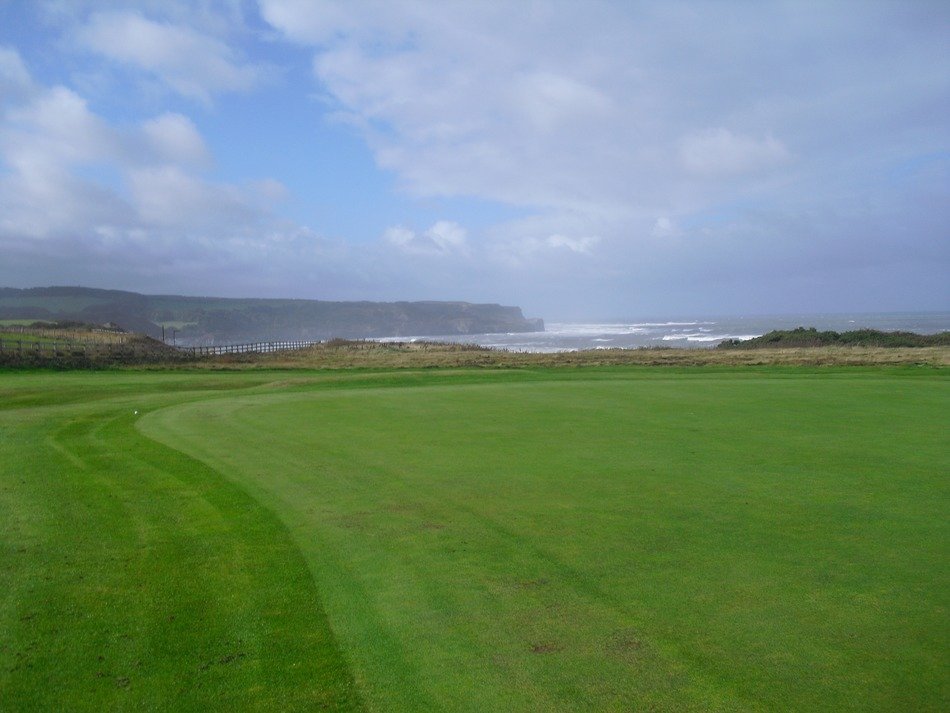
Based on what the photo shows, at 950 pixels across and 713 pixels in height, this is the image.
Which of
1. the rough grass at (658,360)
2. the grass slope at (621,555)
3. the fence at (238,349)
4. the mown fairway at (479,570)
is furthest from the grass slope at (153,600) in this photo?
the fence at (238,349)

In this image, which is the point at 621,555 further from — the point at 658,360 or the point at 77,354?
the point at 77,354

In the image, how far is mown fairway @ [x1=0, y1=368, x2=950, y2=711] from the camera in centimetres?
471

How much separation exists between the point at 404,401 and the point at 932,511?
13.1m

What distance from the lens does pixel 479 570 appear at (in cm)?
671

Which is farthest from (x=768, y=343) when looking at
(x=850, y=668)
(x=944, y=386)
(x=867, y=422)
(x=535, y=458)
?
(x=850, y=668)

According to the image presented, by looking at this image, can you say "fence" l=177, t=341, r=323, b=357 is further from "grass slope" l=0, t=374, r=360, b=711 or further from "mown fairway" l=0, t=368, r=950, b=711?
"grass slope" l=0, t=374, r=360, b=711

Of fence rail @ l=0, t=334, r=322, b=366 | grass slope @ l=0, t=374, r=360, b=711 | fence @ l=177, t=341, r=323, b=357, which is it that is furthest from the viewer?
fence @ l=177, t=341, r=323, b=357

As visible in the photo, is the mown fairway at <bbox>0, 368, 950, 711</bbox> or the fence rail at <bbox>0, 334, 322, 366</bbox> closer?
the mown fairway at <bbox>0, 368, 950, 711</bbox>

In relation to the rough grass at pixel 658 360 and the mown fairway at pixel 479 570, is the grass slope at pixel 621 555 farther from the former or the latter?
the rough grass at pixel 658 360

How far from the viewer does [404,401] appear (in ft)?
63.6

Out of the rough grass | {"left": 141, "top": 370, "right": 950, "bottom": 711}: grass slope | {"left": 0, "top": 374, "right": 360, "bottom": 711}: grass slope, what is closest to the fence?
the rough grass

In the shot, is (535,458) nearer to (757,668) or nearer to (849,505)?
(849,505)

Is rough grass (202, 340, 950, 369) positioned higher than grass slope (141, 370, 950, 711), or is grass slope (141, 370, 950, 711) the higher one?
rough grass (202, 340, 950, 369)

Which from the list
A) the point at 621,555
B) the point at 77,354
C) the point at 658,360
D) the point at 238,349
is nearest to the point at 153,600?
the point at 621,555
